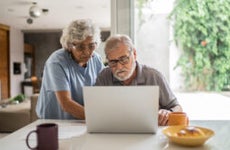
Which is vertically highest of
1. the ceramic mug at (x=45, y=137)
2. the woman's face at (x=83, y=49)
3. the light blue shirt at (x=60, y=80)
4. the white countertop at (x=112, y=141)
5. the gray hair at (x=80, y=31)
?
A: the gray hair at (x=80, y=31)

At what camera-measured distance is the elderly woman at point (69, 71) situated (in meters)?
1.73

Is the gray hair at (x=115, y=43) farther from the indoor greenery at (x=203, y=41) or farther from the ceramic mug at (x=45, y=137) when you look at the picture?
the indoor greenery at (x=203, y=41)

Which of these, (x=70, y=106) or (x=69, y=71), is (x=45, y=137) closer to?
(x=70, y=106)

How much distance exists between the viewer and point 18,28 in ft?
30.0

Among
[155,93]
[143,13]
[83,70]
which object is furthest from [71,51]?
[143,13]

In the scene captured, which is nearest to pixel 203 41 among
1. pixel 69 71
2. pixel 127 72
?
pixel 127 72

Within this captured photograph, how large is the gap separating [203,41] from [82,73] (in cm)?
138

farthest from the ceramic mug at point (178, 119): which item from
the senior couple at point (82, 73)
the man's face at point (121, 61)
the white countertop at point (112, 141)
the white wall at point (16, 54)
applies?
Result: the white wall at point (16, 54)

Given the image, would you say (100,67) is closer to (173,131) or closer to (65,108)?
(65,108)

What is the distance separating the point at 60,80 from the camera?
5.65ft

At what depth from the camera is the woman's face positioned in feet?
5.88

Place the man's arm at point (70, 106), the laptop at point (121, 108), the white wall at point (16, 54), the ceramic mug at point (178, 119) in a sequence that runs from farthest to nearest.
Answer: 1. the white wall at point (16, 54)
2. the man's arm at point (70, 106)
3. the ceramic mug at point (178, 119)
4. the laptop at point (121, 108)

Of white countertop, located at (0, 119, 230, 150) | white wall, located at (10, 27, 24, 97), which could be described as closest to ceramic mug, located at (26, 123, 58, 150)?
white countertop, located at (0, 119, 230, 150)

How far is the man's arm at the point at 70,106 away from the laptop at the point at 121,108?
0.35 meters
